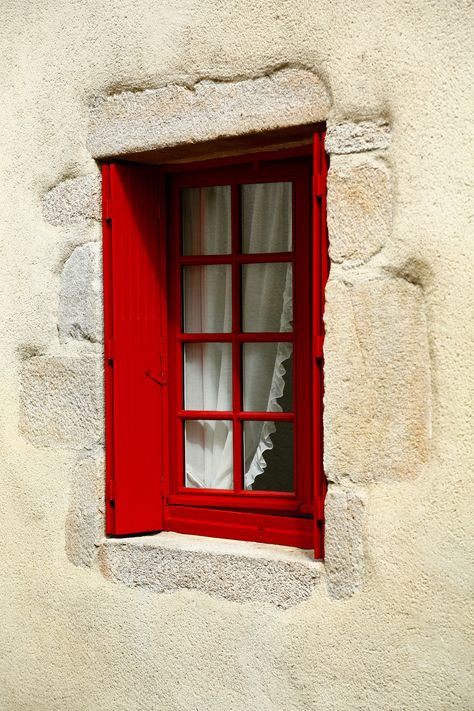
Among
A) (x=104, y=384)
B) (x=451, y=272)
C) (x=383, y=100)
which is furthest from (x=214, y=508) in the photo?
(x=383, y=100)

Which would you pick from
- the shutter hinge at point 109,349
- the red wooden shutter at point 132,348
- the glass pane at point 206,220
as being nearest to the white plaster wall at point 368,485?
the red wooden shutter at point 132,348

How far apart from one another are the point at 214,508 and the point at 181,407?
405mm

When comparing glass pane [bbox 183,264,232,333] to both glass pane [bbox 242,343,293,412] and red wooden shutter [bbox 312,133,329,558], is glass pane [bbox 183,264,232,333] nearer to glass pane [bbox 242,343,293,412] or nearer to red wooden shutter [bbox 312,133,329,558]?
glass pane [bbox 242,343,293,412]

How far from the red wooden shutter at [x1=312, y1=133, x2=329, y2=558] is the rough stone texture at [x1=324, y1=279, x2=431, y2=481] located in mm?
79

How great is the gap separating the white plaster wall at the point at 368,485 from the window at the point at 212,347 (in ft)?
0.76

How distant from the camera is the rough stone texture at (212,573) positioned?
3.31 metres

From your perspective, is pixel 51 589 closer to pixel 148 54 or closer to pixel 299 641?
pixel 299 641

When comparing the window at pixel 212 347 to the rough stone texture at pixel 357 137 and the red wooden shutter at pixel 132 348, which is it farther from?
the rough stone texture at pixel 357 137

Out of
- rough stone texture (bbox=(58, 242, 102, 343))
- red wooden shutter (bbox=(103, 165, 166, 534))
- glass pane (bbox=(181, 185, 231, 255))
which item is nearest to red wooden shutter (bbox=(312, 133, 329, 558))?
glass pane (bbox=(181, 185, 231, 255))

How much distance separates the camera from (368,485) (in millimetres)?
3131

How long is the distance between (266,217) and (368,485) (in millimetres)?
1092

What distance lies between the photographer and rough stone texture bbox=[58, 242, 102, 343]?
12.3 feet

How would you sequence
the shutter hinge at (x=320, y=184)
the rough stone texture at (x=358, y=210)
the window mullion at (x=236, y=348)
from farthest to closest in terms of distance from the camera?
the window mullion at (x=236, y=348) < the shutter hinge at (x=320, y=184) < the rough stone texture at (x=358, y=210)

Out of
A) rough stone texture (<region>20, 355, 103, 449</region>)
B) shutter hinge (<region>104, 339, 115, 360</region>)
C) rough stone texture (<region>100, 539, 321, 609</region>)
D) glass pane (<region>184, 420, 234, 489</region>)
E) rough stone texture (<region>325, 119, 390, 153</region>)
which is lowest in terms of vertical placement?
rough stone texture (<region>100, 539, 321, 609</region>)
